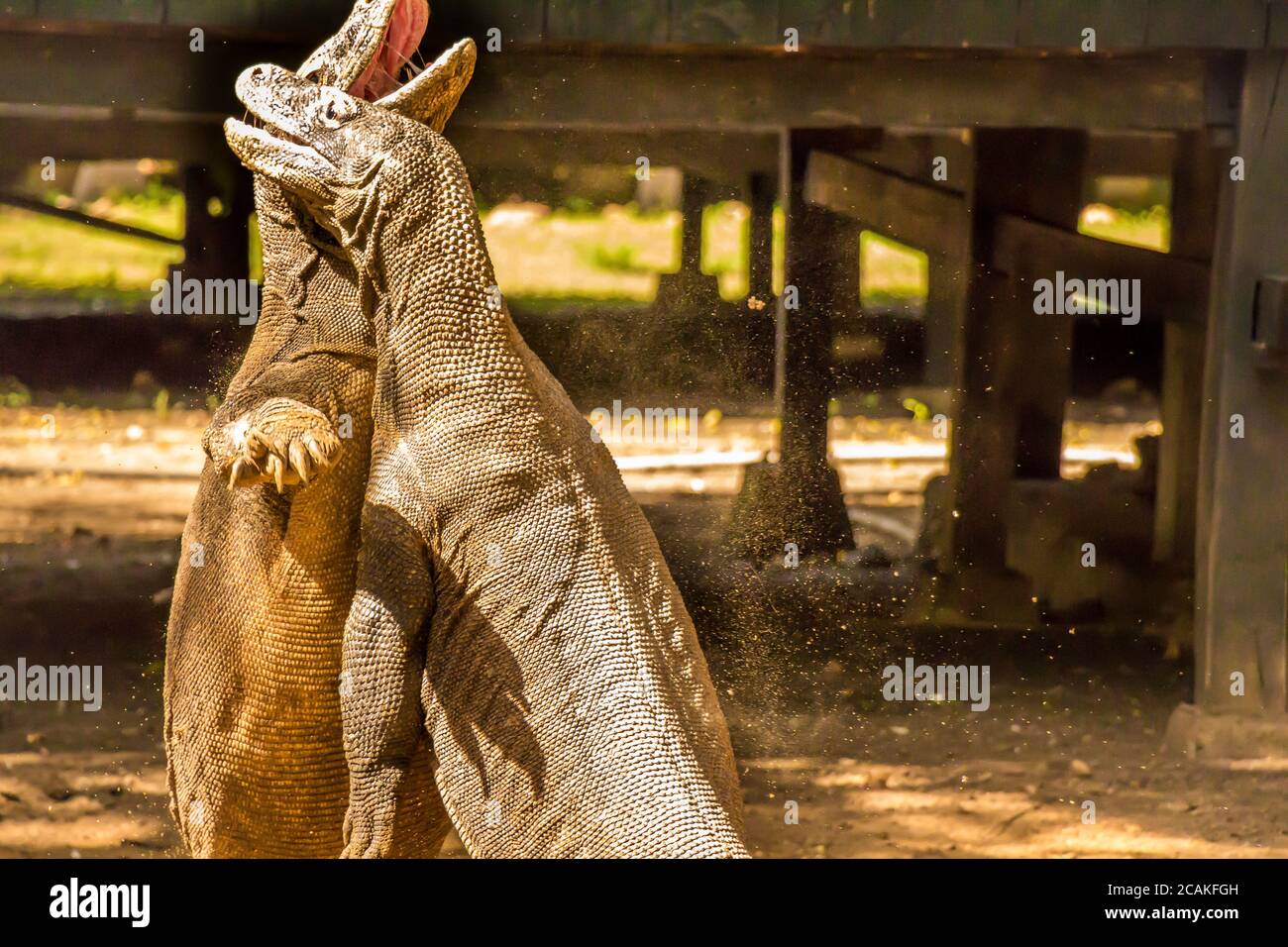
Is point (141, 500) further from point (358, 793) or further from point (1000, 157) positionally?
point (1000, 157)

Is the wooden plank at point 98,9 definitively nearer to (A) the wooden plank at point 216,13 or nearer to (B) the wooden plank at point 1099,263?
(A) the wooden plank at point 216,13

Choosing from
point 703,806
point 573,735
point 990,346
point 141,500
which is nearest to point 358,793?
point 573,735

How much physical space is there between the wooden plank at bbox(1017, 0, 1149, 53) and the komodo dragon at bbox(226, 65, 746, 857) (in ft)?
5.60

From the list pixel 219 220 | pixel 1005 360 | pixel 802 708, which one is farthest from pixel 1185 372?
pixel 219 220

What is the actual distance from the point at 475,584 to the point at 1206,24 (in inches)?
90.1

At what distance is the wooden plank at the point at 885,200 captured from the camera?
11.5ft

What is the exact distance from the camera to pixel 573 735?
2.26 metres

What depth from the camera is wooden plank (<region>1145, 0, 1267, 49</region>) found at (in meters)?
3.42

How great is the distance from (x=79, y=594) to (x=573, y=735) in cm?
187

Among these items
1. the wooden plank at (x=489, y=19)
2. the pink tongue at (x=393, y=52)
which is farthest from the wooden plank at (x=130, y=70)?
the pink tongue at (x=393, y=52)

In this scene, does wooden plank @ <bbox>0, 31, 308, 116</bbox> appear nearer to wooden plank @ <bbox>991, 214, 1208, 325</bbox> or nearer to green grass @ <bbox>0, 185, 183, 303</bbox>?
green grass @ <bbox>0, 185, 183, 303</bbox>

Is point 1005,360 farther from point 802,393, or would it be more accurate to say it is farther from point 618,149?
point 618,149

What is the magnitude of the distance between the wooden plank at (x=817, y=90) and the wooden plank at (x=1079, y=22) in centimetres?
5

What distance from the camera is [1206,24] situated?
3447 mm
